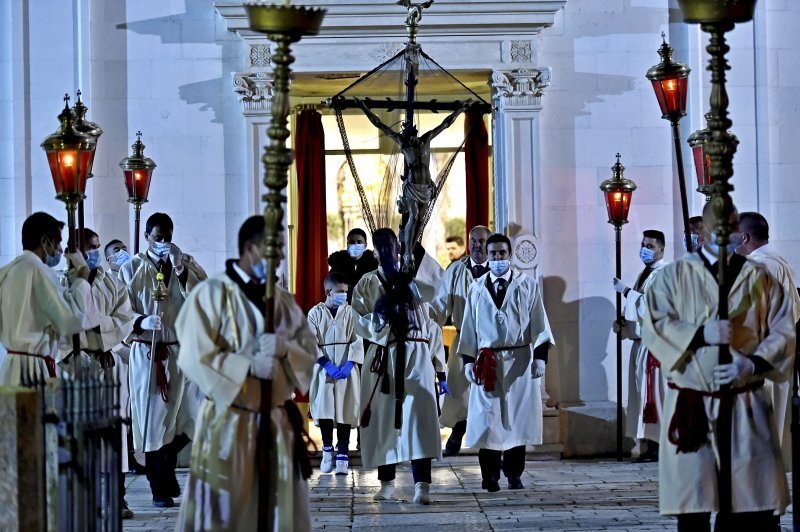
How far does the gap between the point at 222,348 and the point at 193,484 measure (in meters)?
0.66

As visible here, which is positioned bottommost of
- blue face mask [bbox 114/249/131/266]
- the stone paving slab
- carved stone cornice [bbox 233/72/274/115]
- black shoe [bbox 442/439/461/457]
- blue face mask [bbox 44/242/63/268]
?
the stone paving slab

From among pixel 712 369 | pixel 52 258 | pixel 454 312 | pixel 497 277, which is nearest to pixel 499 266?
pixel 497 277

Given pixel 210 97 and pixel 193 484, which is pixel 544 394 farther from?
pixel 193 484

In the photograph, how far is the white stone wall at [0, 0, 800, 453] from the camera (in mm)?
12430

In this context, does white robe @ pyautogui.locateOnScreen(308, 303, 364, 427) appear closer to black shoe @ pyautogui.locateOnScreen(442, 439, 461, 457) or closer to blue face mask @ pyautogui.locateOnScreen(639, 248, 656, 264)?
black shoe @ pyautogui.locateOnScreen(442, 439, 461, 457)

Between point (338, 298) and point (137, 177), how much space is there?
2.13 meters

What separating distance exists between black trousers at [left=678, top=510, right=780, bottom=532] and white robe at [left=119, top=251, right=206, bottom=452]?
15.5ft

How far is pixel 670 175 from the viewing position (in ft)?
41.1

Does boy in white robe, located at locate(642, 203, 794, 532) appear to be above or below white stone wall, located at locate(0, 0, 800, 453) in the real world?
below

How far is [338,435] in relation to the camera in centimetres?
1169

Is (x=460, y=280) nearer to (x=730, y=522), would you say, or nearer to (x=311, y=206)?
(x=311, y=206)

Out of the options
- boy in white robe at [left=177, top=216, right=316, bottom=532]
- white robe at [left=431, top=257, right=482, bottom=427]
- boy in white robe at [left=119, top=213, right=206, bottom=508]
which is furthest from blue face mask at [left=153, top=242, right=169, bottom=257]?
boy in white robe at [left=177, top=216, right=316, bottom=532]

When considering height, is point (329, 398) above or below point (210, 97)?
below

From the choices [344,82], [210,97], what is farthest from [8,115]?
[344,82]
